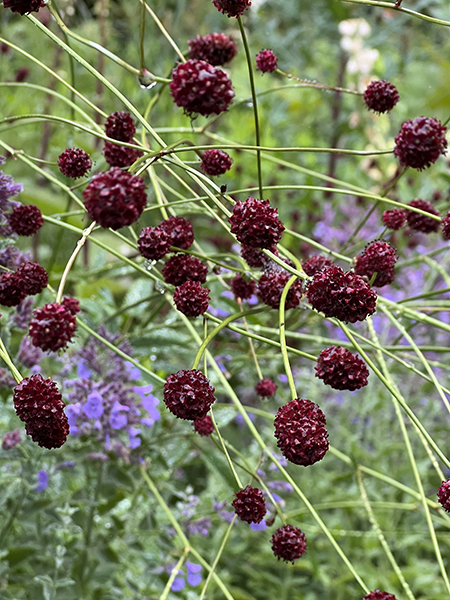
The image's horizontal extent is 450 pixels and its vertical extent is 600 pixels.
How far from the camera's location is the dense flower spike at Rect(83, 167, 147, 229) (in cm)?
36

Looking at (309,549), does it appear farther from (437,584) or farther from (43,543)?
(43,543)

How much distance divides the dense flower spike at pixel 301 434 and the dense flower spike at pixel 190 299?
11 centimetres

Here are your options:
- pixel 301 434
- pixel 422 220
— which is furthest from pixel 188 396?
pixel 422 220

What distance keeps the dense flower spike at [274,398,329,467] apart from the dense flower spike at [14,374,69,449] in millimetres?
142

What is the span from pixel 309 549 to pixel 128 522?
331 mm

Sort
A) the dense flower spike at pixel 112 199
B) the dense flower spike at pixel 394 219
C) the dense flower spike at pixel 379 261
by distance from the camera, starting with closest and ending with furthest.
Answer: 1. the dense flower spike at pixel 112 199
2. the dense flower spike at pixel 379 261
3. the dense flower spike at pixel 394 219

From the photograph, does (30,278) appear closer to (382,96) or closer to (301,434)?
(301,434)

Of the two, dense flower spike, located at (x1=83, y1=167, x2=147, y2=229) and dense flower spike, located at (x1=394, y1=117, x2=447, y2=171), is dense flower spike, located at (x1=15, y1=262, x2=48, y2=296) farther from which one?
dense flower spike, located at (x1=394, y1=117, x2=447, y2=171)

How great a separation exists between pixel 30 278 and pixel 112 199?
192 millimetres

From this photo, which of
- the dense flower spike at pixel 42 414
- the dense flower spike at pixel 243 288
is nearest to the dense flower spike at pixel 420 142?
the dense flower spike at pixel 243 288

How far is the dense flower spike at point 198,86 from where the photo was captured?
1.31 ft

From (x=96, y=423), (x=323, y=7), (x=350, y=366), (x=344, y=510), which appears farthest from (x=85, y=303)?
(x=323, y=7)

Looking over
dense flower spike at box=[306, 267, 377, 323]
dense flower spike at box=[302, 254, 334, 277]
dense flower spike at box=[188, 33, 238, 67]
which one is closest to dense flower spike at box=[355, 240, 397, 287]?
dense flower spike at box=[302, 254, 334, 277]

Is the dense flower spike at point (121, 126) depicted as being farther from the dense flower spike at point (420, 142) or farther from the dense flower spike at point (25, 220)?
the dense flower spike at point (420, 142)
